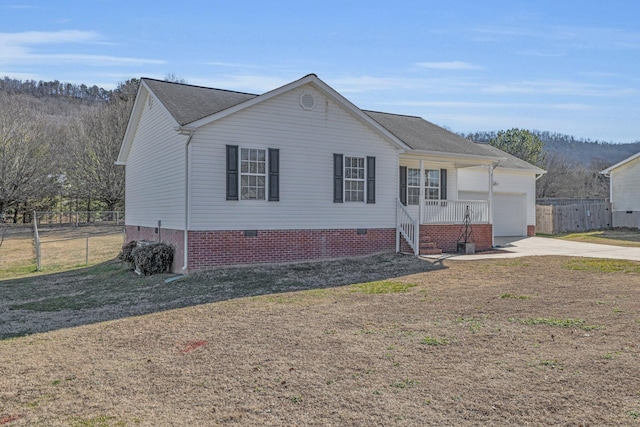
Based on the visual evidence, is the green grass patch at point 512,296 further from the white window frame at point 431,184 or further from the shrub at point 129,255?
the shrub at point 129,255

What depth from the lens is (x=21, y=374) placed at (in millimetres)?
5461

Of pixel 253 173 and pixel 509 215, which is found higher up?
pixel 253 173

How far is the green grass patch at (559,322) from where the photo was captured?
6.93 m

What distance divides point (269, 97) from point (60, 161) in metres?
32.1

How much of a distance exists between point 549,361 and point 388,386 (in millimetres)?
2023

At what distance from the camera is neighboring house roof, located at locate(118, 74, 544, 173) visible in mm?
12984

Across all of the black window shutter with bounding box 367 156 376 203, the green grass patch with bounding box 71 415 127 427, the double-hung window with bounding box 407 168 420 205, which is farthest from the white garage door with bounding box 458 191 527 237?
the green grass patch with bounding box 71 415 127 427

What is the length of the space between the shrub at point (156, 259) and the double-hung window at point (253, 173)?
8.77 ft

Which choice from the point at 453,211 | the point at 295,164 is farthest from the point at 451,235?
the point at 295,164

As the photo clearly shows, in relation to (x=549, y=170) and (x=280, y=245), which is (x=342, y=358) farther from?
(x=549, y=170)

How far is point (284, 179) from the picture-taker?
Answer: 45.2ft

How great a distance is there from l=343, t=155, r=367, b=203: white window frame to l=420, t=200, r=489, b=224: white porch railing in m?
2.66

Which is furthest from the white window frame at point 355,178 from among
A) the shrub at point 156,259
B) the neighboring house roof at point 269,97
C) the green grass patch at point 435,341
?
the green grass patch at point 435,341

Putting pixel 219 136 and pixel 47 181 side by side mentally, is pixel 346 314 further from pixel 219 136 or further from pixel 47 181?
pixel 47 181
